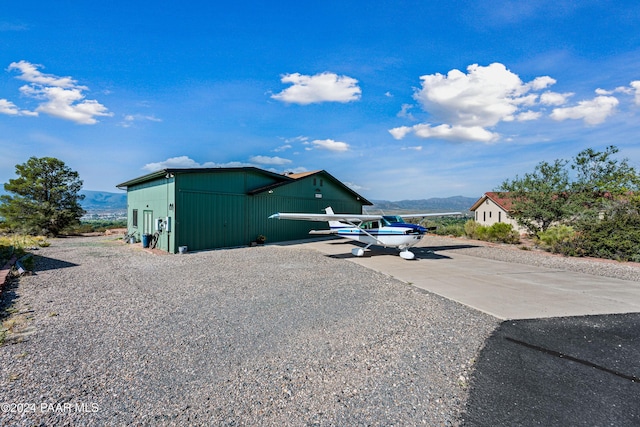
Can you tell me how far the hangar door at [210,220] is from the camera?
12.8 m

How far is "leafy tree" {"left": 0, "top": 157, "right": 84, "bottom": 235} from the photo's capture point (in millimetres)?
18922

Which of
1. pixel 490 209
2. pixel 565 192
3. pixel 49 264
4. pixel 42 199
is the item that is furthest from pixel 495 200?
pixel 42 199

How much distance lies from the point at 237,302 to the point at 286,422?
368 cm

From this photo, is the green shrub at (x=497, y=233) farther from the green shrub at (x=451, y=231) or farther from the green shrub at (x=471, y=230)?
the green shrub at (x=451, y=231)

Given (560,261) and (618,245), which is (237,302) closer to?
(560,261)

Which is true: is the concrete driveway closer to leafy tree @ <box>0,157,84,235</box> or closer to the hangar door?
the hangar door

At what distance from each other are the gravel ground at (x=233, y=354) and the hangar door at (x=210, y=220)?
568 cm

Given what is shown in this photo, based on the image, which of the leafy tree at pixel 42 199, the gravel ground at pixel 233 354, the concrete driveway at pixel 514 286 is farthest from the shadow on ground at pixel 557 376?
the leafy tree at pixel 42 199

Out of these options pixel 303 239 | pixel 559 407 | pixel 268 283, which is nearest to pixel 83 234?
pixel 303 239

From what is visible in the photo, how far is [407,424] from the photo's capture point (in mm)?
2545

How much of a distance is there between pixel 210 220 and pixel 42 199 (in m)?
16.0

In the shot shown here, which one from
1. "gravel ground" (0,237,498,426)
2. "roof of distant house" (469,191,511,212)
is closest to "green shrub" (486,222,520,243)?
"roof of distant house" (469,191,511,212)

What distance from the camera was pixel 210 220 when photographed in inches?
544

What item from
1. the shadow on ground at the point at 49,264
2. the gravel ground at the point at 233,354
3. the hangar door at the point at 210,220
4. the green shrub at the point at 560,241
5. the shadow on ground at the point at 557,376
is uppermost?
the hangar door at the point at 210,220
